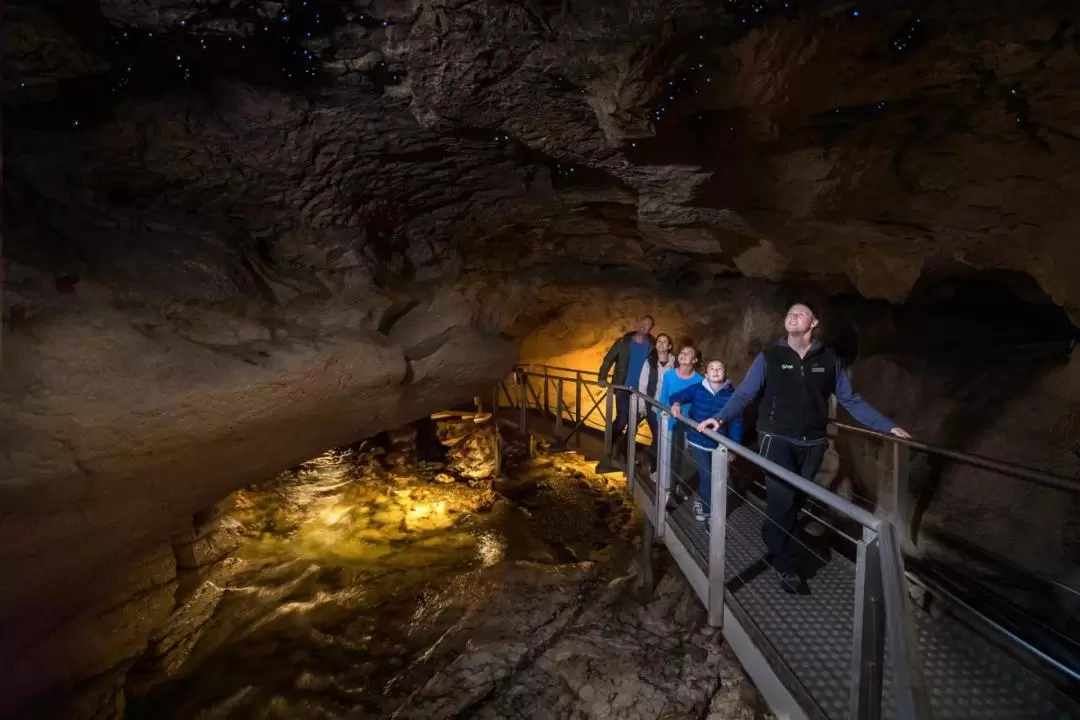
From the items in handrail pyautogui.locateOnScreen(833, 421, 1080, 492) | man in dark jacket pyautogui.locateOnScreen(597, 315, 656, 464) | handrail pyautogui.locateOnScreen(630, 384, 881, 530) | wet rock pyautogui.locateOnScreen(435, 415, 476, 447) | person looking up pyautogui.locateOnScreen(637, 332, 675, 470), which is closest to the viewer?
handrail pyautogui.locateOnScreen(630, 384, 881, 530)

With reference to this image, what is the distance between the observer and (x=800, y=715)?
2502 millimetres

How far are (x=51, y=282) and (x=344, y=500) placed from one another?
709 centimetres

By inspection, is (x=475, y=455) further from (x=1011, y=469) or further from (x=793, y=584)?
(x=1011, y=469)

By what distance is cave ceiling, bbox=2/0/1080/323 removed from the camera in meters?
3.16

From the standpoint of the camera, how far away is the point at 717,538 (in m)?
3.28

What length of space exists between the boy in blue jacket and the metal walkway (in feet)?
1.96

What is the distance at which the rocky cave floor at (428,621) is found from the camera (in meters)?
5.15

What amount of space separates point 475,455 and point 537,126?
30.7 ft

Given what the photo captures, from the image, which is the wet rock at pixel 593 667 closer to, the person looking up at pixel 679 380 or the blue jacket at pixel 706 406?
the person looking up at pixel 679 380

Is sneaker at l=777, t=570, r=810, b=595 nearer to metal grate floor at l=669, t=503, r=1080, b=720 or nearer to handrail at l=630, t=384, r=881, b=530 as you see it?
metal grate floor at l=669, t=503, r=1080, b=720

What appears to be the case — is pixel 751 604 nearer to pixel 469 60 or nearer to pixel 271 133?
Answer: pixel 469 60

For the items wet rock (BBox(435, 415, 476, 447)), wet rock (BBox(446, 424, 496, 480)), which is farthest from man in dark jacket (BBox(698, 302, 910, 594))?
wet rock (BBox(435, 415, 476, 447))

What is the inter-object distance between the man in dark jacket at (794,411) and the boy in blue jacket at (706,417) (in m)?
1.23

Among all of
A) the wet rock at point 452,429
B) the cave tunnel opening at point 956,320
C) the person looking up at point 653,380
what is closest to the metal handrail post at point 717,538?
the person looking up at point 653,380
